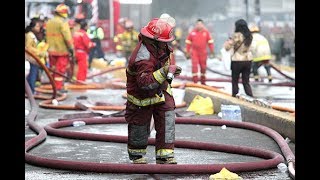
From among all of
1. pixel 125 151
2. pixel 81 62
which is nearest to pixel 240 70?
pixel 125 151

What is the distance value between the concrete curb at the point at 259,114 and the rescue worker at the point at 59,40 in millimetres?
3365

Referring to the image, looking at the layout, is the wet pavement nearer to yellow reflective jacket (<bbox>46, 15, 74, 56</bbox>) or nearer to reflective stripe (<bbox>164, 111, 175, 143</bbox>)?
reflective stripe (<bbox>164, 111, 175, 143</bbox>)

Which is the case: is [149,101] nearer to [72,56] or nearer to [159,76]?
[159,76]

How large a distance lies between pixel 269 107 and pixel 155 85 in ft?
14.8

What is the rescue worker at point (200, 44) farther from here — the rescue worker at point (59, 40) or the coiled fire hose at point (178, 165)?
the coiled fire hose at point (178, 165)

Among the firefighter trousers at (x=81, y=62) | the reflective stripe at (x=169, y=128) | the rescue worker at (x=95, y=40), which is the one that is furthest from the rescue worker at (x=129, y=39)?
the reflective stripe at (x=169, y=128)

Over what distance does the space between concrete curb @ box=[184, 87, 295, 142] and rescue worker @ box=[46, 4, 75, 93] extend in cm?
336

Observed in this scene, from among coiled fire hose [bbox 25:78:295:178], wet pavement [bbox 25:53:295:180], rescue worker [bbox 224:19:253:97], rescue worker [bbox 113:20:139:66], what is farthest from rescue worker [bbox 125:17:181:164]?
rescue worker [bbox 113:20:139:66]

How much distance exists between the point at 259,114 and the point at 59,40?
6.57m

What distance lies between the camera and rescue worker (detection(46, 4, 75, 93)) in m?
15.6

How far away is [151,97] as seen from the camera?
273 inches

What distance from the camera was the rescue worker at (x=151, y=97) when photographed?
6.87 metres
